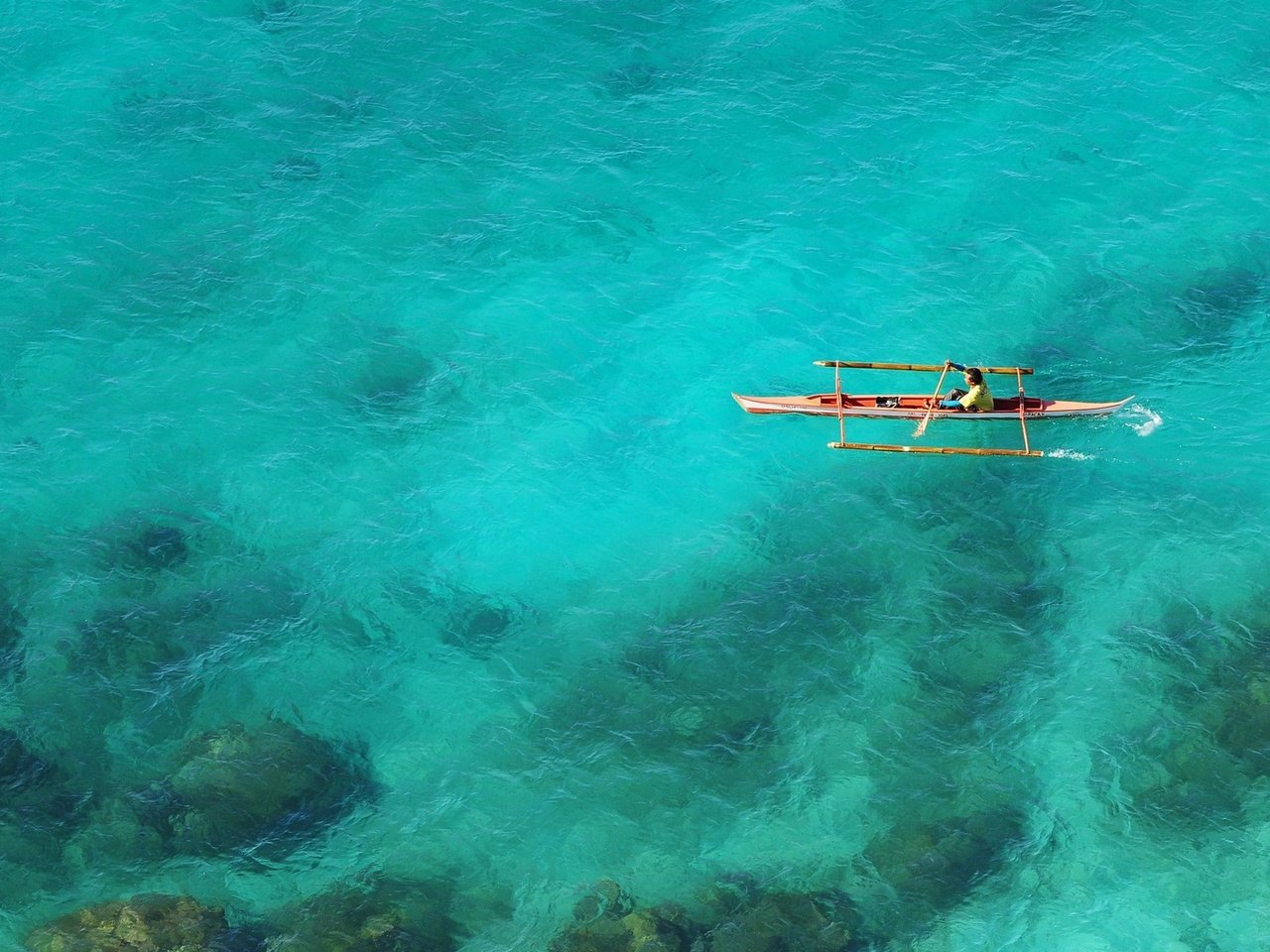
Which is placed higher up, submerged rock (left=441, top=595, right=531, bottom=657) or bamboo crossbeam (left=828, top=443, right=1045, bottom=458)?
bamboo crossbeam (left=828, top=443, right=1045, bottom=458)

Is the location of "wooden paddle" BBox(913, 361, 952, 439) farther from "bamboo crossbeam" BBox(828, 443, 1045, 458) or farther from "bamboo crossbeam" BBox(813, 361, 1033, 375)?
"bamboo crossbeam" BBox(828, 443, 1045, 458)

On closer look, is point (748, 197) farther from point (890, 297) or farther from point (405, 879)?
point (405, 879)

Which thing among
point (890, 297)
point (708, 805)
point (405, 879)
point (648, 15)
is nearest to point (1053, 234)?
point (890, 297)

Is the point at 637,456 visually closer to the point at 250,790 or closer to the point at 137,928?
the point at 250,790

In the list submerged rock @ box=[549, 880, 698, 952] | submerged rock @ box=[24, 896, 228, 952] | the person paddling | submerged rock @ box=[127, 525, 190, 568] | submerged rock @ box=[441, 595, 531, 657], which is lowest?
submerged rock @ box=[549, 880, 698, 952]

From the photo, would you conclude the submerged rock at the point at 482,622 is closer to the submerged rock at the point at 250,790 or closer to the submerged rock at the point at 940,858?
the submerged rock at the point at 250,790

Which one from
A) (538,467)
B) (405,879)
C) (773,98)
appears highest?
(773,98)

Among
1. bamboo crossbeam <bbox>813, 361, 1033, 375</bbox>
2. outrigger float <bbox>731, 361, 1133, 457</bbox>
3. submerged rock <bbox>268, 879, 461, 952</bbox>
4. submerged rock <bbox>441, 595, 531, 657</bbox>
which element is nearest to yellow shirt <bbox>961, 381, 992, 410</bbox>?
outrigger float <bbox>731, 361, 1133, 457</bbox>
